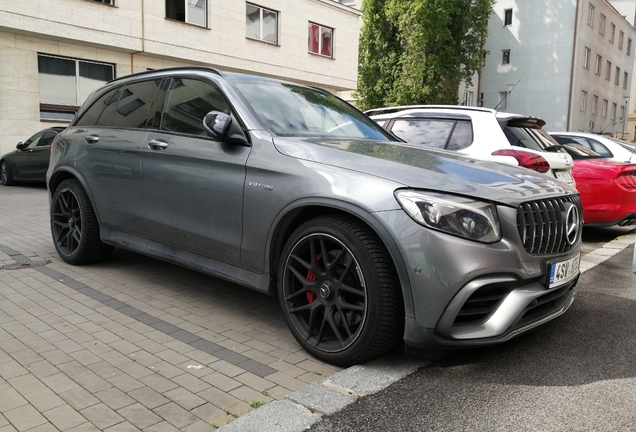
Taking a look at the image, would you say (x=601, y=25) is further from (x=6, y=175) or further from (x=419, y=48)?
(x=6, y=175)

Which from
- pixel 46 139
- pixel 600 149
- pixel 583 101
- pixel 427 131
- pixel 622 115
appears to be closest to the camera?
pixel 427 131

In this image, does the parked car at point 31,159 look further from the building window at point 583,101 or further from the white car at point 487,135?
the building window at point 583,101

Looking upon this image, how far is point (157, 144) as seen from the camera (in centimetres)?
448

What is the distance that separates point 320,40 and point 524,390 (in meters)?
25.4

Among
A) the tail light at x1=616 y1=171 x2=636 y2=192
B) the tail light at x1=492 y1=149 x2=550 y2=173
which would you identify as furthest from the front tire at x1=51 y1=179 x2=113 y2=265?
the tail light at x1=616 y1=171 x2=636 y2=192

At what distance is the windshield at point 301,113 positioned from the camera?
4039mm

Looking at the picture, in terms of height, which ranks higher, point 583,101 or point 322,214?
point 583,101

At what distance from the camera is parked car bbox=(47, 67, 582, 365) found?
9.73ft

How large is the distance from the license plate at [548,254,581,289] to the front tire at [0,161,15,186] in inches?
574

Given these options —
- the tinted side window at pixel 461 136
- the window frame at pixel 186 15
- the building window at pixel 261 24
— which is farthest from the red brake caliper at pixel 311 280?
the building window at pixel 261 24

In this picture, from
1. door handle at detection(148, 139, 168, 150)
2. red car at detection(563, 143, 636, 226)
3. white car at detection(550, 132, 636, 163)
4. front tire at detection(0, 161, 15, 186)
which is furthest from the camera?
front tire at detection(0, 161, 15, 186)

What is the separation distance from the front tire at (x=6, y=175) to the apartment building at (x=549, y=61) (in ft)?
102

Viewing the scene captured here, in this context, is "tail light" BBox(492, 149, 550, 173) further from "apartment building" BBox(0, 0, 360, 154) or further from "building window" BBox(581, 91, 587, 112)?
"building window" BBox(581, 91, 587, 112)

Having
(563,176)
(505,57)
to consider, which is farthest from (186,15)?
(505,57)
